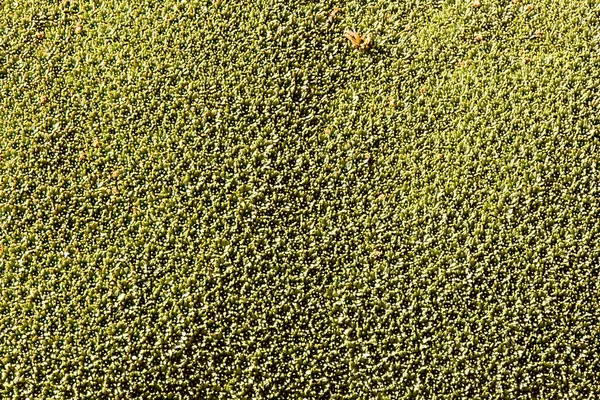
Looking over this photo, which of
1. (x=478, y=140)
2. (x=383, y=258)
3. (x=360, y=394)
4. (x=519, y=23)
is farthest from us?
(x=519, y=23)

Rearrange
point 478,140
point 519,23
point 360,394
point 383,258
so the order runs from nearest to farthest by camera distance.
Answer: point 360,394 → point 383,258 → point 478,140 → point 519,23

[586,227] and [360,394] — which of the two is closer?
[360,394]

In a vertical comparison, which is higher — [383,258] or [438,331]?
[383,258]

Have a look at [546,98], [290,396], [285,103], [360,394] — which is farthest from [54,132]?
[546,98]

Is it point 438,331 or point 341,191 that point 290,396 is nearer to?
point 438,331

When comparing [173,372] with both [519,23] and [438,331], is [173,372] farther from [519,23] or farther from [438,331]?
[519,23]

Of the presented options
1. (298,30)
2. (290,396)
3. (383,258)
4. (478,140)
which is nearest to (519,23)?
(478,140)

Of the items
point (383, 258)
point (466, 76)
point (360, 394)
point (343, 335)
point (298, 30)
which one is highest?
point (298, 30)
